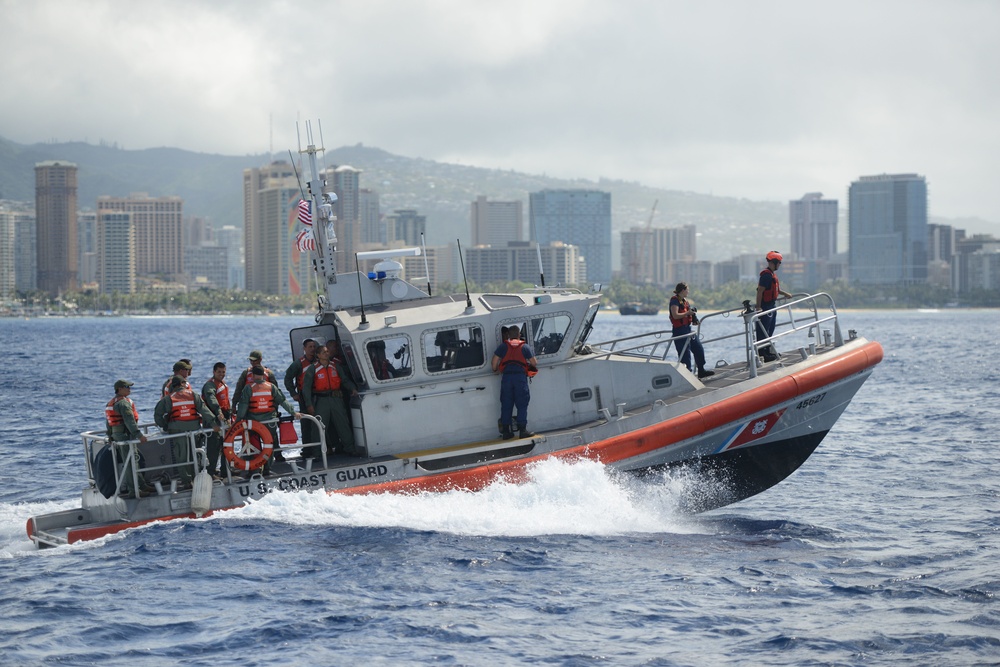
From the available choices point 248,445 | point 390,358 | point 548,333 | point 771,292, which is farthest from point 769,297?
point 248,445

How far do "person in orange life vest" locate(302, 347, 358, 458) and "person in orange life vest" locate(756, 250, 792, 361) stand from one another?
546 centimetres

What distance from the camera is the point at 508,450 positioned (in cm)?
1345

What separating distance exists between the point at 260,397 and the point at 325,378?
32.0 inches

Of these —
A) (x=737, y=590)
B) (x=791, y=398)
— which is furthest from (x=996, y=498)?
(x=737, y=590)

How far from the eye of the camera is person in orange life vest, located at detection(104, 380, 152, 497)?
12.6 meters

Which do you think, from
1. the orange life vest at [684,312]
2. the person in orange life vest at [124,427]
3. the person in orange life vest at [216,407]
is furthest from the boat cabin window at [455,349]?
the person in orange life vest at [124,427]

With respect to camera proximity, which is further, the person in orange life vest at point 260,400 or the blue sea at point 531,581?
the person in orange life vest at point 260,400

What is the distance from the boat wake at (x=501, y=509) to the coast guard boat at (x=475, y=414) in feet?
0.46

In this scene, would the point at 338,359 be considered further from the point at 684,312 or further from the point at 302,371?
the point at 684,312

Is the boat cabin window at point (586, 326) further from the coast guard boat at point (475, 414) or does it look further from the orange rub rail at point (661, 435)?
the orange rub rail at point (661, 435)

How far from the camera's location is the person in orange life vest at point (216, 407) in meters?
13.2

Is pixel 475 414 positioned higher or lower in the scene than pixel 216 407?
lower

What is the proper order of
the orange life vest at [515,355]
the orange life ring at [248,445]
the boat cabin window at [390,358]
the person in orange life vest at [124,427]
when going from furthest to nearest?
the boat cabin window at [390,358] → the orange life vest at [515,355] → the orange life ring at [248,445] → the person in orange life vest at [124,427]

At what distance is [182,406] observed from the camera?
13.0 metres
